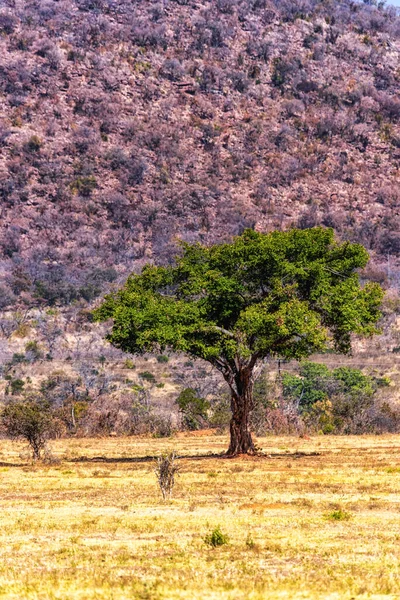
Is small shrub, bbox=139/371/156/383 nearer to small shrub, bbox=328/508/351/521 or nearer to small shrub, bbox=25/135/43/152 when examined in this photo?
small shrub, bbox=328/508/351/521

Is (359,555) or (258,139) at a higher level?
(359,555)

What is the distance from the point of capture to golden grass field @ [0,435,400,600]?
11961mm

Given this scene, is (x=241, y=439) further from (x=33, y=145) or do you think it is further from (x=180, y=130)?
(x=180, y=130)

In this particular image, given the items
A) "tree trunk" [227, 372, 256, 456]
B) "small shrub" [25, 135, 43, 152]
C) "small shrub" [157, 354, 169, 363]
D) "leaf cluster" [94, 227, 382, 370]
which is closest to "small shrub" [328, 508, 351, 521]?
"leaf cluster" [94, 227, 382, 370]

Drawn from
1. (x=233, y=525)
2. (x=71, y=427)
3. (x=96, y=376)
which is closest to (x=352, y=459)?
(x=233, y=525)

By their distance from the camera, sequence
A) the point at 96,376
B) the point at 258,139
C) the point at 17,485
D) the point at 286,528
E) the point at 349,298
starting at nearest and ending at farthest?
the point at 286,528 → the point at 17,485 → the point at 349,298 → the point at 96,376 → the point at 258,139

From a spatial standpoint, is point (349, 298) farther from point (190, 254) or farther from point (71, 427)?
point (71, 427)

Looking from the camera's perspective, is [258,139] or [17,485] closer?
[17,485]

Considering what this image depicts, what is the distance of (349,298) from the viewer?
1273 inches

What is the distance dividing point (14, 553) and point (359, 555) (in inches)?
184

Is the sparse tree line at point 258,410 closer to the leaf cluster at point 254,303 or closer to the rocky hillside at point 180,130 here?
the leaf cluster at point 254,303

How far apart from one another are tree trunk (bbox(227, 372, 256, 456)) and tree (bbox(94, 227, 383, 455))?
0.10 ft

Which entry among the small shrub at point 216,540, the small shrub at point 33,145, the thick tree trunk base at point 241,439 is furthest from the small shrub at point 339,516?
the small shrub at point 33,145

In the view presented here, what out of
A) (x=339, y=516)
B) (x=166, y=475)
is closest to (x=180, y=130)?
(x=166, y=475)
